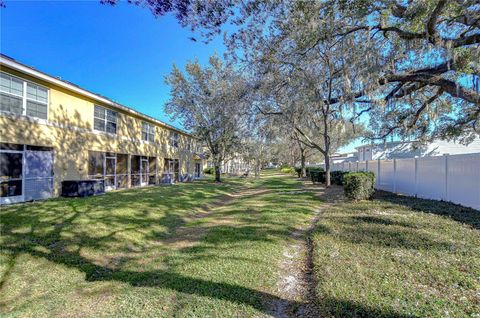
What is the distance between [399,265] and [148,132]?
18.7m

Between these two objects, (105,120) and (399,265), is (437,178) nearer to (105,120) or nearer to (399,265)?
(399,265)

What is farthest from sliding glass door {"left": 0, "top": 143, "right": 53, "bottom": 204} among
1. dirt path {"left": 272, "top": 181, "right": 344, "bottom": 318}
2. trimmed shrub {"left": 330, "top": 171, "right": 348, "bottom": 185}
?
trimmed shrub {"left": 330, "top": 171, "right": 348, "bottom": 185}

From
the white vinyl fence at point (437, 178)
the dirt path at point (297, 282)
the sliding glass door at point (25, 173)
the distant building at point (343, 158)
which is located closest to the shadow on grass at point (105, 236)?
the dirt path at point (297, 282)

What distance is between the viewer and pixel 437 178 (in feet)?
32.9

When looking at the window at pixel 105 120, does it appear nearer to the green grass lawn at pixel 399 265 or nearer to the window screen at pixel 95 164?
the window screen at pixel 95 164

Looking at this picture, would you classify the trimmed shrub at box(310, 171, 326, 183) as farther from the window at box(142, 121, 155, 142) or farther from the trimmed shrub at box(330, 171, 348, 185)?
the window at box(142, 121, 155, 142)

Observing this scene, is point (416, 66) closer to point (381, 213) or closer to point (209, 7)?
point (381, 213)

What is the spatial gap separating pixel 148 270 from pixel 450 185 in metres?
10.4

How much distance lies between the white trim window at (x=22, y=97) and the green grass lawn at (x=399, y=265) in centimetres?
1160

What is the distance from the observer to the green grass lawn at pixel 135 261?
11.2ft

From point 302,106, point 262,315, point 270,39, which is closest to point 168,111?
point 302,106

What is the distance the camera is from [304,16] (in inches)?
285

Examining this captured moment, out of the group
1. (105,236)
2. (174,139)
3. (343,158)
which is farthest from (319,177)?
(343,158)

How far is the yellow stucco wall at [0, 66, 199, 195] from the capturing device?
32.7 ft
